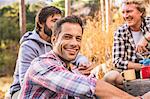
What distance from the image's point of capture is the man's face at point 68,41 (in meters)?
1.94

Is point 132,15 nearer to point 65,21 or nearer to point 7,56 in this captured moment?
point 65,21

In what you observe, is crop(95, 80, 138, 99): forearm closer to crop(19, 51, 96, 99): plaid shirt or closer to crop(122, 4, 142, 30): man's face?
crop(19, 51, 96, 99): plaid shirt

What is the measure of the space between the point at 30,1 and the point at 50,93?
944 centimetres

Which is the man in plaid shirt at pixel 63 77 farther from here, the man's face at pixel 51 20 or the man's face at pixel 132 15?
the man's face at pixel 132 15

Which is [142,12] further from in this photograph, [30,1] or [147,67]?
[30,1]

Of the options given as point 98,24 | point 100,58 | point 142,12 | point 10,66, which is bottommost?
point 10,66

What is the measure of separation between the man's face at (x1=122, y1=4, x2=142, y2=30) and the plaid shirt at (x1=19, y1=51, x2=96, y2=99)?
141cm

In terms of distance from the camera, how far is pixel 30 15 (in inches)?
435

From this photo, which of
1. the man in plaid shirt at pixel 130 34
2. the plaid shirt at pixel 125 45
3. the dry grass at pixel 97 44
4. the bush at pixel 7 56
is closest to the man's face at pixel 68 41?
the man in plaid shirt at pixel 130 34

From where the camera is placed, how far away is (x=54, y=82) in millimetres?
1808

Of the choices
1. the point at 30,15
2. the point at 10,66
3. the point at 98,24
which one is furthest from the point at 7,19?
the point at 98,24

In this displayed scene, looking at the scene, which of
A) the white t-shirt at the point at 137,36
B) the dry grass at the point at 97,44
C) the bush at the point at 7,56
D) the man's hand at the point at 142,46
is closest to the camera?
the man's hand at the point at 142,46

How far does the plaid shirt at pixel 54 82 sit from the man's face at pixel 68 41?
4 cm

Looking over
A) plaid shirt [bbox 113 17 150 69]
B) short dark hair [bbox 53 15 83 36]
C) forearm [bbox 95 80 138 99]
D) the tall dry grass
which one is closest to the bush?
the tall dry grass
